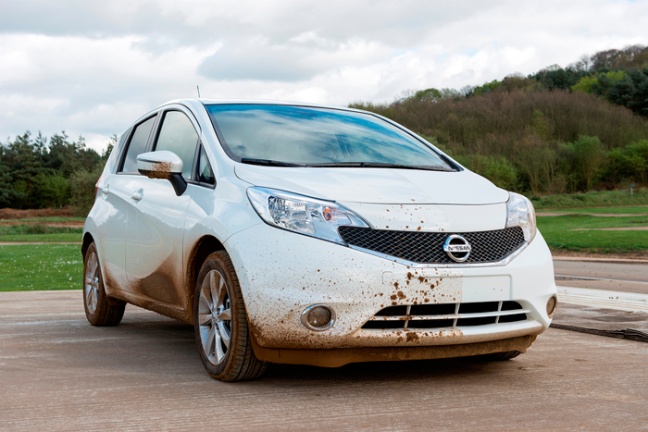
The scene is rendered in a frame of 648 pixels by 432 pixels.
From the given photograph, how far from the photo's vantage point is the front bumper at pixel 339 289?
4.44m

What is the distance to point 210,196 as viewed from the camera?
5.19 meters

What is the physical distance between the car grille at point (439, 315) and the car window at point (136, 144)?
3056 mm

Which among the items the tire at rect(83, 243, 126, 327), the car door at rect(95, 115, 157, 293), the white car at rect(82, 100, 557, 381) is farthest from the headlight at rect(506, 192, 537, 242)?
the tire at rect(83, 243, 126, 327)

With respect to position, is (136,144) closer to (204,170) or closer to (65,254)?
(204,170)

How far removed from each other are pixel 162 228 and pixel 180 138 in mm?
720

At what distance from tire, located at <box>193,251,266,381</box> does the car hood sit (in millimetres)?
518

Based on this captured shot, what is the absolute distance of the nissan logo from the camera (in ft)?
15.0

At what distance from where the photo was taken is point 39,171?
87.4 meters

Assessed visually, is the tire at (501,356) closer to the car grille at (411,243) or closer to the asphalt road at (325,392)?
the asphalt road at (325,392)

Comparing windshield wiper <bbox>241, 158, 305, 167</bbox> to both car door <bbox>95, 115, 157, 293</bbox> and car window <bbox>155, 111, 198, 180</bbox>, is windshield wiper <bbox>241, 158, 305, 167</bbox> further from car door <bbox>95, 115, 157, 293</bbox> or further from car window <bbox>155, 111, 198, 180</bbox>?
car door <bbox>95, 115, 157, 293</bbox>

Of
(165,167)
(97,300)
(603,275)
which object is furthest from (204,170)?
(603,275)

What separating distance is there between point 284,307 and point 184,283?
1164 mm

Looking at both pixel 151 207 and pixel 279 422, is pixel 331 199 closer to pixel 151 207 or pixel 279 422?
pixel 279 422

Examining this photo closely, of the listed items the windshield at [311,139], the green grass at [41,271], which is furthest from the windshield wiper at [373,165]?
the green grass at [41,271]
